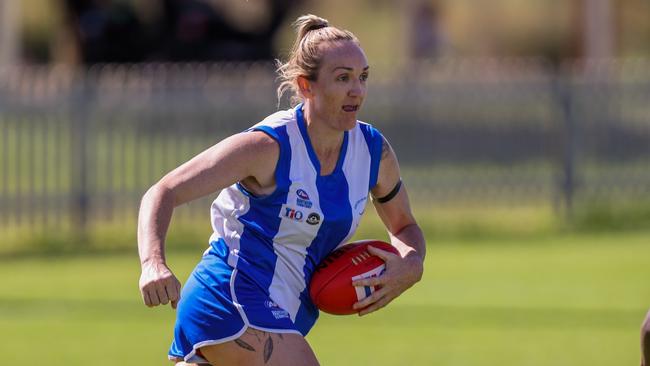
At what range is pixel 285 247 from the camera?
227 inches

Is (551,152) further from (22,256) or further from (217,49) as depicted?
(217,49)

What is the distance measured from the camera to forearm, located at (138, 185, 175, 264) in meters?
5.19

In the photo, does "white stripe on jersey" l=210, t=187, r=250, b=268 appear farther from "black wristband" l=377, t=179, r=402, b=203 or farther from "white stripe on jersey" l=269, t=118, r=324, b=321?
"black wristband" l=377, t=179, r=402, b=203

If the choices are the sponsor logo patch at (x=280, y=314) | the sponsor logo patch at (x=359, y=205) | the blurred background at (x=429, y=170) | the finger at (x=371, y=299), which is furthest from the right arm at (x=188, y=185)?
the blurred background at (x=429, y=170)

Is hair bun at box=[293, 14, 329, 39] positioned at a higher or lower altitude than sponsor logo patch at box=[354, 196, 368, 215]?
higher

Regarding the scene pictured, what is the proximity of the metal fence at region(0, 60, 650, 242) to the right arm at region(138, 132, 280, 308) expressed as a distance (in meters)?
10.8

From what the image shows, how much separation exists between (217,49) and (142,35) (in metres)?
2.28

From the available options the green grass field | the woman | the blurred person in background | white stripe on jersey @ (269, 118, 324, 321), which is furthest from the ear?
the blurred person in background

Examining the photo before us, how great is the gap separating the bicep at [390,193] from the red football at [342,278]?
0.31m

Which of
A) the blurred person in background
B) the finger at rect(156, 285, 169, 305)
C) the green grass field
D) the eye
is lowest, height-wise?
the green grass field

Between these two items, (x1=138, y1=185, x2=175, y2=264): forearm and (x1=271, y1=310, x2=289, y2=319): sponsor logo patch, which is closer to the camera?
(x1=138, y1=185, x2=175, y2=264): forearm

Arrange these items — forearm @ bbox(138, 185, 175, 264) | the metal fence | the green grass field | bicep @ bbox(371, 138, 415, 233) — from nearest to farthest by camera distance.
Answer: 1. forearm @ bbox(138, 185, 175, 264)
2. bicep @ bbox(371, 138, 415, 233)
3. the green grass field
4. the metal fence

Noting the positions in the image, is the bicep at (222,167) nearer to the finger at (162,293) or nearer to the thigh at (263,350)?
the finger at (162,293)

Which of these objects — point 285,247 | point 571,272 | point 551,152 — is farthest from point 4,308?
point 551,152
